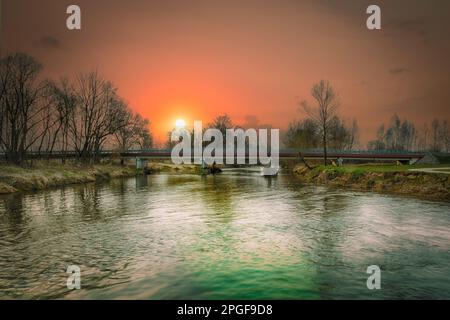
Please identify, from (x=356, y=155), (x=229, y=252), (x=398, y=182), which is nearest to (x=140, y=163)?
(x=356, y=155)

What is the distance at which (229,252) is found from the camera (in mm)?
14445

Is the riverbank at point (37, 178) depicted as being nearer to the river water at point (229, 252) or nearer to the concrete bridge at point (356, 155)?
the river water at point (229, 252)

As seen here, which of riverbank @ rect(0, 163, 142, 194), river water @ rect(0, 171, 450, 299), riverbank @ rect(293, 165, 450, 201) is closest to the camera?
river water @ rect(0, 171, 450, 299)

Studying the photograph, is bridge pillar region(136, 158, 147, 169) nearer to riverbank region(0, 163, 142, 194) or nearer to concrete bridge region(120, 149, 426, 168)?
concrete bridge region(120, 149, 426, 168)

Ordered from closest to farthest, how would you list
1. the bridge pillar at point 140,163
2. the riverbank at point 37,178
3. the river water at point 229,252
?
the river water at point 229,252 → the riverbank at point 37,178 → the bridge pillar at point 140,163

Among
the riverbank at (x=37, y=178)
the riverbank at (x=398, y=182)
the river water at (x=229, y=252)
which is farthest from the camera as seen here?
the riverbank at (x=37, y=178)

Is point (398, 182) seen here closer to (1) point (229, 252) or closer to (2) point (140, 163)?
(1) point (229, 252)

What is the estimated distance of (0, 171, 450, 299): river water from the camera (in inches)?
406

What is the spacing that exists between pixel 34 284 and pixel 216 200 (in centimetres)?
2276

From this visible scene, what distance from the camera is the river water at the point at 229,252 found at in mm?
10305

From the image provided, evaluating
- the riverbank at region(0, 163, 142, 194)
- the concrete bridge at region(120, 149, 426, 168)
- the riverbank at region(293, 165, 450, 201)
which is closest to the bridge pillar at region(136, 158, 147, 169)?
the concrete bridge at region(120, 149, 426, 168)

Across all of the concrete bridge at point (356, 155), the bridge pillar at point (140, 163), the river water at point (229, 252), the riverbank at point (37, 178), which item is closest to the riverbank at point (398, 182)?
the river water at point (229, 252)
